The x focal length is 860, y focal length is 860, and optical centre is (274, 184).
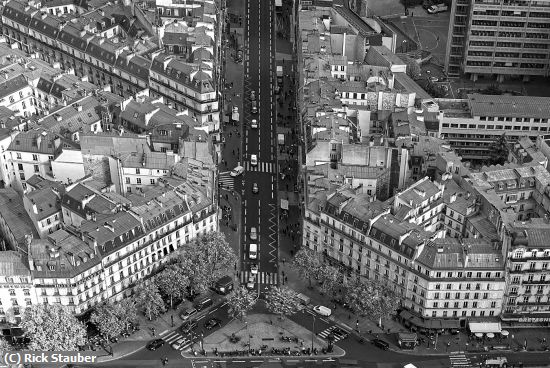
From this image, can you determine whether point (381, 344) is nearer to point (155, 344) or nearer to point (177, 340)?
point (177, 340)

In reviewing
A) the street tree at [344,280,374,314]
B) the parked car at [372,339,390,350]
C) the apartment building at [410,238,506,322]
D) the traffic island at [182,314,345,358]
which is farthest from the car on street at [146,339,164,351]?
the apartment building at [410,238,506,322]

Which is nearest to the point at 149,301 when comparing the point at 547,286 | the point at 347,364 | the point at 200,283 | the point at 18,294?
the point at 200,283

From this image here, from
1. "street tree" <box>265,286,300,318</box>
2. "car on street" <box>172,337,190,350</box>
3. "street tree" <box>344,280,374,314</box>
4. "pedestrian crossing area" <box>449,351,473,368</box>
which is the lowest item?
"pedestrian crossing area" <box>449,351,473,368</box>

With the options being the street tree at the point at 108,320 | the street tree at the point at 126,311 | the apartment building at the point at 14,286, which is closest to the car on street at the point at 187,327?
the street tree at the point at 126,311

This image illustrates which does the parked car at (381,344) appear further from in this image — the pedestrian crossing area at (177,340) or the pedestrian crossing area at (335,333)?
the pedestrian crossing area at (177,340)

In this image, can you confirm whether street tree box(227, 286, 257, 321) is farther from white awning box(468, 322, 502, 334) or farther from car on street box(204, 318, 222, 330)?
white awning box(468, 322, 502, 334)

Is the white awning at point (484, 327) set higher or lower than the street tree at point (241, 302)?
lower
